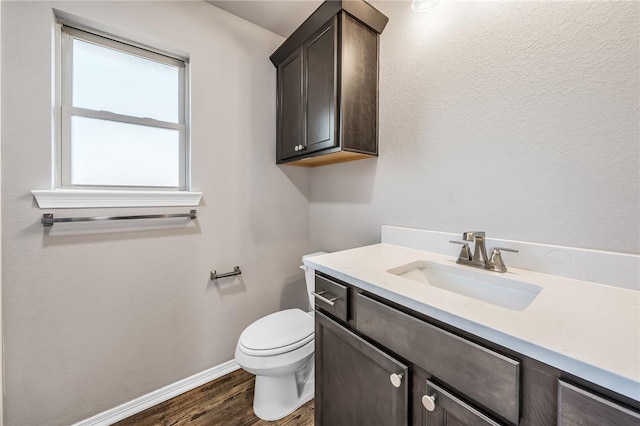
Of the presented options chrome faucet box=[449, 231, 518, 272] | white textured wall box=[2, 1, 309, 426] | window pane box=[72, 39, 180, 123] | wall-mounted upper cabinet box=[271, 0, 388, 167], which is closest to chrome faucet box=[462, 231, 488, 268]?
chrome faucet box=[449, 231, 518, 272]

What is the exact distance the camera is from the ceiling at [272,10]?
5.01 feet

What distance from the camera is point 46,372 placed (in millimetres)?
1147

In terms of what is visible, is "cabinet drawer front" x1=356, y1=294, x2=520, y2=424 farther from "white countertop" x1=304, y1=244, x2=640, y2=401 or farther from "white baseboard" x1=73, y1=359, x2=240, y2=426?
"white baseboard" x1=73, y1=359, x2=240, y2=426

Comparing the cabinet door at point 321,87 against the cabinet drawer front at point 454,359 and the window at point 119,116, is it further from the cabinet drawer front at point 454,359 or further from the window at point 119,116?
the cabinet drawer front at point 454,359

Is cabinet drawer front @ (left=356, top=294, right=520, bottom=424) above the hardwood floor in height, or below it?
above

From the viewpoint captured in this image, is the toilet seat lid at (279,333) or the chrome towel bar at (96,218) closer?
the chrome towel bar at (96,218)

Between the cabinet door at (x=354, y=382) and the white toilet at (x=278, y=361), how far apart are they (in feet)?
0.90

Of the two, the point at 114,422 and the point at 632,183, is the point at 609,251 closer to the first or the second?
the point at 632,183

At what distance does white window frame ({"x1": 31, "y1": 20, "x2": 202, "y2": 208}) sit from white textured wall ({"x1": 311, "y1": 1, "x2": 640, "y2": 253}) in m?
1.33

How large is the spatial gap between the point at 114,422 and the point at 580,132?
8.17 ft

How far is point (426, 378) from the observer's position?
653 millimetres

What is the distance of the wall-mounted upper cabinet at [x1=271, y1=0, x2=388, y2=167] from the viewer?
4.25 ft

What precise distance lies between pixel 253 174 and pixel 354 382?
55.4 inches

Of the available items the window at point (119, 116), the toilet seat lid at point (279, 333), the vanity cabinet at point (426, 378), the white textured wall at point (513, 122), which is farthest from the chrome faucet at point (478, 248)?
the window at point (119, 116)
